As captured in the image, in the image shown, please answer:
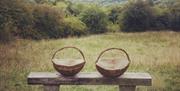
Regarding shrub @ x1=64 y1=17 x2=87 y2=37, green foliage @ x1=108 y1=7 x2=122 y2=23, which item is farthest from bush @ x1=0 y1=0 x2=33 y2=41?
green foliage @ x1=108 y1=7 x2=122 y2=23

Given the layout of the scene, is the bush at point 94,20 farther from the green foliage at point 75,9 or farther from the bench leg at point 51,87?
the bench leg at point 51,87

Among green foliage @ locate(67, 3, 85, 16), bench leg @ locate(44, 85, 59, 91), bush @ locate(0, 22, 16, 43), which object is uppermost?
bench leg @ locate(44, 85, 59, 91)

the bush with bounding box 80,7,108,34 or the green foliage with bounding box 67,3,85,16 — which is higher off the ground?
the green foliage with bounding box 67,3,85,16

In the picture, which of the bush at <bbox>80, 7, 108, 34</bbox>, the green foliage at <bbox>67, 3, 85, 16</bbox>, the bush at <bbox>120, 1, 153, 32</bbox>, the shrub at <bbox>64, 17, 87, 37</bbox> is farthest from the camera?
the bush at <bbox>120, 1, 153, 32</bbox>

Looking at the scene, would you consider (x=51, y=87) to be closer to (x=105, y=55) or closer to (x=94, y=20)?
(x=105, y=55)

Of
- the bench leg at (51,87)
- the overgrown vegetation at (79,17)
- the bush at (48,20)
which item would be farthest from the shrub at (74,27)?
the bench leg at (51,87)

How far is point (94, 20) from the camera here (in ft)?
35.8

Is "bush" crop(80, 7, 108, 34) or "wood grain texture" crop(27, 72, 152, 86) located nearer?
"wood grain texture" crop(27, 72, 152, 86)

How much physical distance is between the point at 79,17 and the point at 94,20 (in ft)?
1.30

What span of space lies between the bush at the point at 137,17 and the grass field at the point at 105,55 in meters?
0.65

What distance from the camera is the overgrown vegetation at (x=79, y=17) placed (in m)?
9.86

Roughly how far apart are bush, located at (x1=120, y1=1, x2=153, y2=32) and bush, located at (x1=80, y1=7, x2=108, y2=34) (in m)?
0.58

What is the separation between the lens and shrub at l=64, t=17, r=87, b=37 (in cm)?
1029

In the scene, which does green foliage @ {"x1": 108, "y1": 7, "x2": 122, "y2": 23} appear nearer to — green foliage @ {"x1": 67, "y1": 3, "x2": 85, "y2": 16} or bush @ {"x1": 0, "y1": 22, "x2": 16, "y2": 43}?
green foliage @ {"x1": 67, "y1": 3, "x2": 85, "y2": 16}
